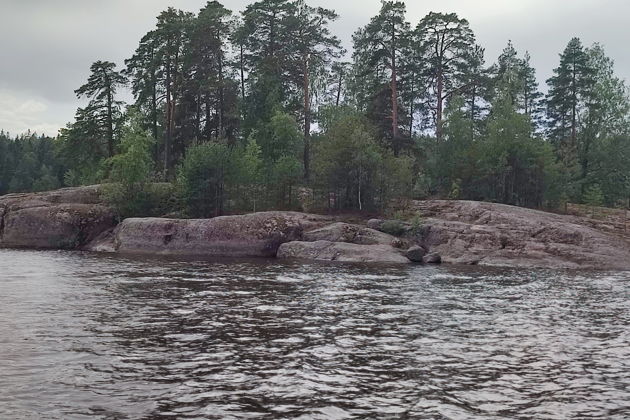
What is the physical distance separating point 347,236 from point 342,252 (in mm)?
2971

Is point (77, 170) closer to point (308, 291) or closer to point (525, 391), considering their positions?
point (308, 291)

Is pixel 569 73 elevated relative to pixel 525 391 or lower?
elevated

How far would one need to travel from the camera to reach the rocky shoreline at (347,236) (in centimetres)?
3812

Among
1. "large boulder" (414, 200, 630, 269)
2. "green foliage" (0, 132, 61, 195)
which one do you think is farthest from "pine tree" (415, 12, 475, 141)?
"green foliage" (0, 132, 61, 195)

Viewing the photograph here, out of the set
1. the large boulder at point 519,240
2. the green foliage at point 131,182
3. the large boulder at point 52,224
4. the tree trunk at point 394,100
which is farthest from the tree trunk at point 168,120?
the large boulder at point 519,240

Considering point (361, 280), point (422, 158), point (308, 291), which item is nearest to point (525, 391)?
point (308, 291)

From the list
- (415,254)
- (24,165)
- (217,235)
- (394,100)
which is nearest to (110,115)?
(217,235)

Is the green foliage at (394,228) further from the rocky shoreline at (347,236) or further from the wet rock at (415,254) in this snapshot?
the wet rock at (415,254)

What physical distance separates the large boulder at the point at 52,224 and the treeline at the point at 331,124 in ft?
9.45

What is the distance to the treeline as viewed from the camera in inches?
2004

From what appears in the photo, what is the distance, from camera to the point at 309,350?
1334 cm

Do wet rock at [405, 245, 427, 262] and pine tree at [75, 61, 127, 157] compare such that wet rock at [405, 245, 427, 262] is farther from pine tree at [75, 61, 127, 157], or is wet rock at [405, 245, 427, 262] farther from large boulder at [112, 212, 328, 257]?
pine tree at [75, 61, 127, 157]

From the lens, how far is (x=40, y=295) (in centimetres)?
2052

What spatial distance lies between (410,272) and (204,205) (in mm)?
25023
